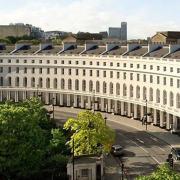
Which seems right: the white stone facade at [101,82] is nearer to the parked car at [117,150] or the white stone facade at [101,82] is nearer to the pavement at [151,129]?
the pavement at [151,129]

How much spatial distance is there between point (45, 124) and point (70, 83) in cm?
3902

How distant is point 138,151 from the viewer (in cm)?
7738

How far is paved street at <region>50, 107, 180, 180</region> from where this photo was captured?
6800 centimetres

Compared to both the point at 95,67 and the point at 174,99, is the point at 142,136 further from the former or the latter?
the point at 95,67

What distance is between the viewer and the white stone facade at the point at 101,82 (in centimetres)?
9481

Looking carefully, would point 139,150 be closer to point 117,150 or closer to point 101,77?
point 117,150

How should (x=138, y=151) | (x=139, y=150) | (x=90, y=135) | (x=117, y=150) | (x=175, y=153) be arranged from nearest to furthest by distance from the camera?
(x=90, y=135) < (x=175, y=153) < (x=117, y=150) < (x=138, y=151) < (x=139, y=150)

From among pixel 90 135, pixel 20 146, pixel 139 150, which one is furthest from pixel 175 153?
pixel 20 146

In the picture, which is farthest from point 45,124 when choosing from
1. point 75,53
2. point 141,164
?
point 75,53

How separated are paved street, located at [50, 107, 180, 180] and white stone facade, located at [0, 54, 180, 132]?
7457 millimetres

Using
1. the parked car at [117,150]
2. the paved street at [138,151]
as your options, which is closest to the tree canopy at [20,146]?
the paved street at [138,151]

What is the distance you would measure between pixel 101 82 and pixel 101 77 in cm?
121

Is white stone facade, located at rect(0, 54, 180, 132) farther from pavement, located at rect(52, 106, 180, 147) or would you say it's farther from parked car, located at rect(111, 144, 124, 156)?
parked car, located at rect(111, 144, 124, 156)

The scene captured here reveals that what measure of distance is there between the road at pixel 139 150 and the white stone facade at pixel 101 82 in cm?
793
